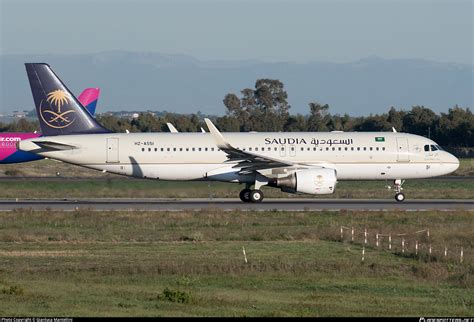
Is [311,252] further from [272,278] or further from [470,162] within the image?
[470,162]

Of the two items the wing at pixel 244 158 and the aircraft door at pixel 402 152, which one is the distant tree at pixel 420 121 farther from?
the wing at pixel 244 158

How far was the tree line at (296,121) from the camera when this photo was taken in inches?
3910

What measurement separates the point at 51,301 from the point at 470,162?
67965 millimetres

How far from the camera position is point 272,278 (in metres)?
22.6

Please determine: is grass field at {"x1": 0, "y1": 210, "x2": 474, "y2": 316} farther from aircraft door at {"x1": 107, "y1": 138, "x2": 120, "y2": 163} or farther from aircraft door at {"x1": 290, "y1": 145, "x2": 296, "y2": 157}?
aircraft door at {"x1": 107, "y1": 138, "x2": 120, "y2": 163}

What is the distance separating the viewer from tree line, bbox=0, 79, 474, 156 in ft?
326

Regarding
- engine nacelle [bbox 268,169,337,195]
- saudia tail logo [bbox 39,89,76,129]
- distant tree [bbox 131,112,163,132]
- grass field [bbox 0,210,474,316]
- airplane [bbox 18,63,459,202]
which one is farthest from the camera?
distant tree [bbox 131,112,163,132]

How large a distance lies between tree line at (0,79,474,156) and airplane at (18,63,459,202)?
4829 cm

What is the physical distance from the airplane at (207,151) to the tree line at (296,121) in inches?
1901

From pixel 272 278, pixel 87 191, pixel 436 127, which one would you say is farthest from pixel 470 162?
pixel 272 278

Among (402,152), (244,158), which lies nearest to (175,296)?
(244,158)

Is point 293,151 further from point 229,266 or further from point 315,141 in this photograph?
point 229,266

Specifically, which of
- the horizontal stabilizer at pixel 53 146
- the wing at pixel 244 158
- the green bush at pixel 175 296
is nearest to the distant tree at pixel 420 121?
the wing at pixel 244 158

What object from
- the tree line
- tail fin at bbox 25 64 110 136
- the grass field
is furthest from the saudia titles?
the tree line
